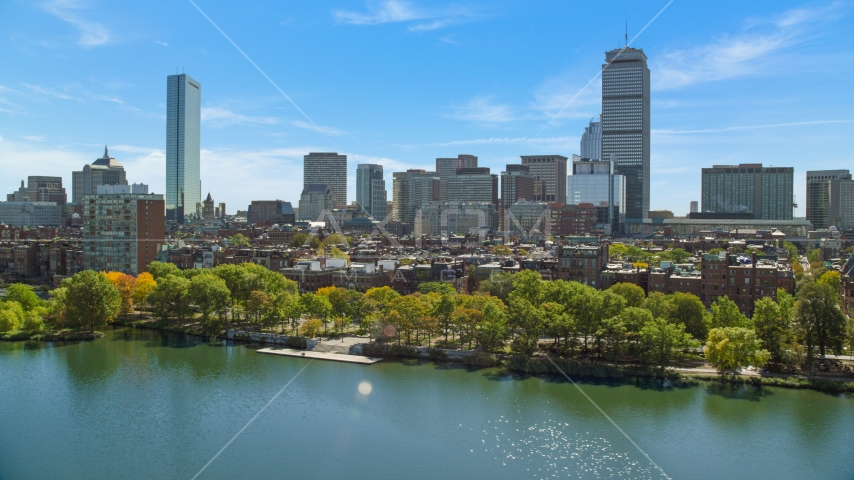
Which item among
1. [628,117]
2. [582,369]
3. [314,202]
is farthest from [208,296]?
[314,202]

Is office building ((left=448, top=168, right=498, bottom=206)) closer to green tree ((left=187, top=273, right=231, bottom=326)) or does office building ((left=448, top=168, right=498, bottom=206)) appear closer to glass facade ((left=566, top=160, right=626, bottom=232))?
glass facade ((left=566, top=160, right=626, bottom=232))

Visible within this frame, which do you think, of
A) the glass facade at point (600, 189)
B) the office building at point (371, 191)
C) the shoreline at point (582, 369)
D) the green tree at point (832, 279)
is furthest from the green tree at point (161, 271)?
the office building at point (371, 191)

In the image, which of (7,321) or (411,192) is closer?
(7,321)

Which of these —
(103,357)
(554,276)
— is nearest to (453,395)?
(103,357)

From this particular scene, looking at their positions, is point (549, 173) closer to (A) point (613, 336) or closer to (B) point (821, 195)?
(B) point (821, 195)

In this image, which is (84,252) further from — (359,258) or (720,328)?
(720,328)

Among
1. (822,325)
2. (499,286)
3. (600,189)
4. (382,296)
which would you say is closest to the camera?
(822,325)

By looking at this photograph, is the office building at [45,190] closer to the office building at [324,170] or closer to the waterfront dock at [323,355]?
the office building at [324,170]

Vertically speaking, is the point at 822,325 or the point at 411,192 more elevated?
the point at 411,192
